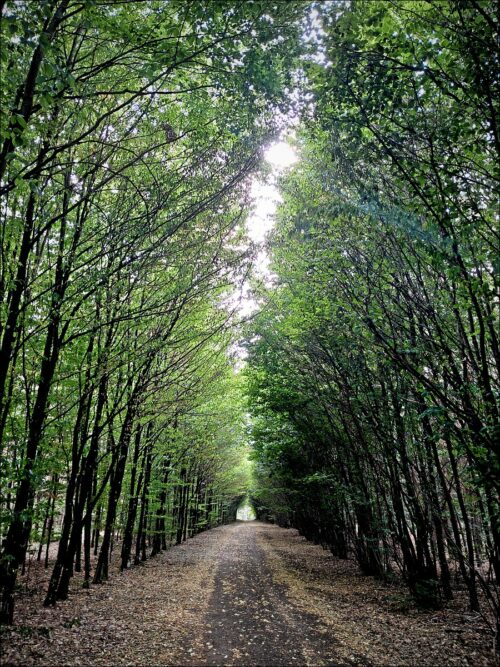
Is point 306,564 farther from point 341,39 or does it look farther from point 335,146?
point 341,39

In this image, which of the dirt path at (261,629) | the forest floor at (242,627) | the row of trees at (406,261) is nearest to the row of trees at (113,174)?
→ the forest floor at (242,627)

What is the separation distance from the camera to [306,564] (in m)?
16.9

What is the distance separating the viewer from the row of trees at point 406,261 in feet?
17.0

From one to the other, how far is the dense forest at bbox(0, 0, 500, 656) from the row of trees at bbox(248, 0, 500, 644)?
0.22 feet

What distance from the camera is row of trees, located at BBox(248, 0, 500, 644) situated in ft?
17.0

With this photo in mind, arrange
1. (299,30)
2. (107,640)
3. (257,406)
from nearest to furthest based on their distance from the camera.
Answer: (299,30) < (107,640) < (257,406)

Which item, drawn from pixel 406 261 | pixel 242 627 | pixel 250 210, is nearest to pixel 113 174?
pixel 250 210

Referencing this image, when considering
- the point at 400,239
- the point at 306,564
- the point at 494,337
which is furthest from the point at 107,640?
the point at 306,564

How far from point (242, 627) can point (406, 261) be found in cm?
788

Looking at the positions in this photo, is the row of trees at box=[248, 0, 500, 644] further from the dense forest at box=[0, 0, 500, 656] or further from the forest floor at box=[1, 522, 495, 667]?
the forest floor at box=[1, 522, 495, 667]

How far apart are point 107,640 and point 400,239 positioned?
28.7 feet

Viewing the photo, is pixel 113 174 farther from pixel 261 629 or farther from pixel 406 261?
pixel 261 629

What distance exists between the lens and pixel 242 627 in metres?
7.98

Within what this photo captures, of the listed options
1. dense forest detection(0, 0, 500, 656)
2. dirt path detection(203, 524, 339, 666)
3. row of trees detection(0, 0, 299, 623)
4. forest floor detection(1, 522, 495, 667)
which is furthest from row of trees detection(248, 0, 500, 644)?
dirt path detection(203, 524, 339, 666)
